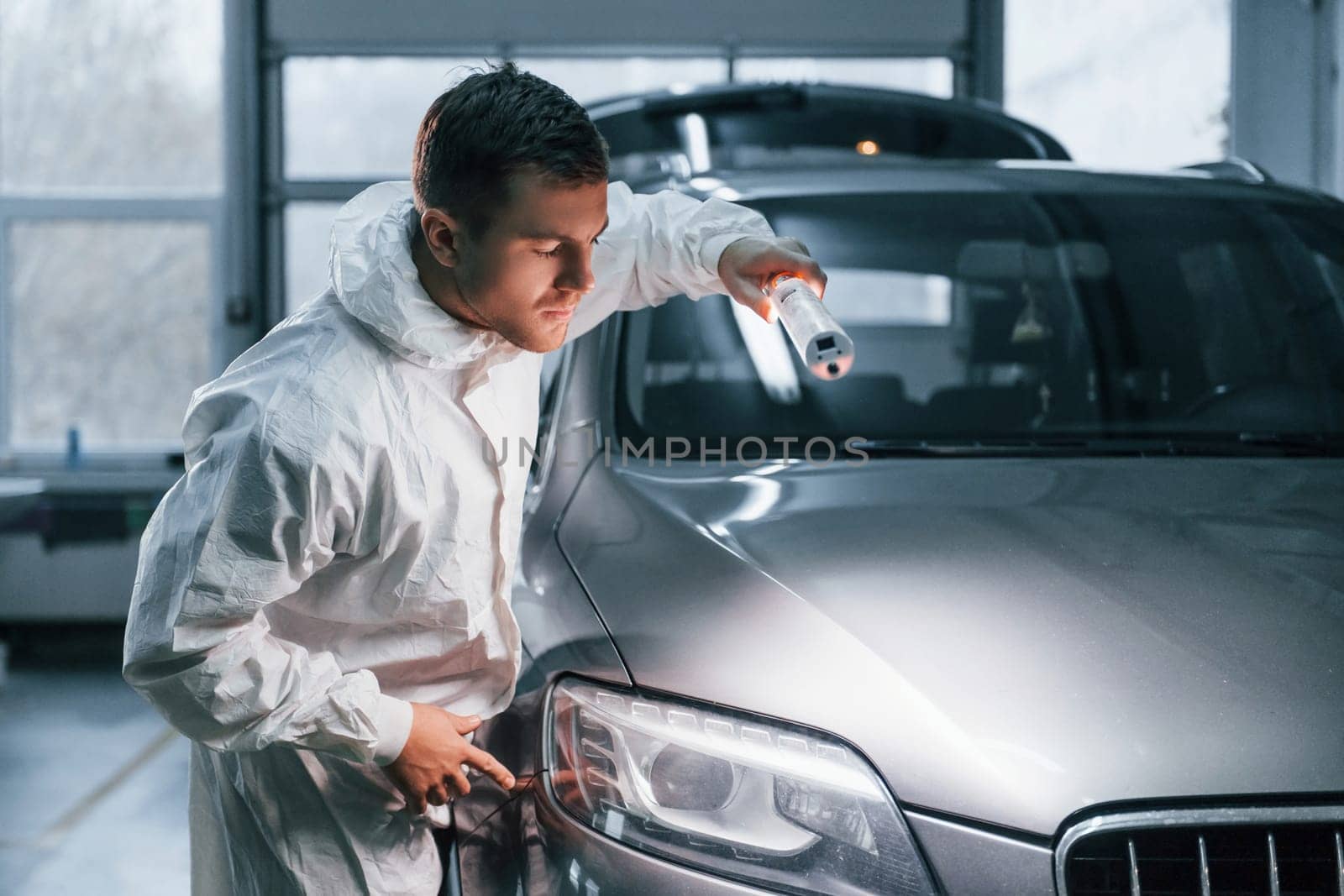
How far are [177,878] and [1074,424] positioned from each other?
2332 millimetres

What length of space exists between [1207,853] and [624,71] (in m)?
5.38

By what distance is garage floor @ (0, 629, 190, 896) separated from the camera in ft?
9.40

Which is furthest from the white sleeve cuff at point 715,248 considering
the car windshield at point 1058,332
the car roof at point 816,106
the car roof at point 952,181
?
the car roof at point 816,106

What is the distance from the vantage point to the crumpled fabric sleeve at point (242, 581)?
108 cm

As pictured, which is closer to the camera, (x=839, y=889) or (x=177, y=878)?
(x=839, y=889)

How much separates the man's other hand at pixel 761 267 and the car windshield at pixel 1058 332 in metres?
0.48

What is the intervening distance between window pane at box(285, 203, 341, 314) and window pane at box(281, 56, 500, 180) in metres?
0.17

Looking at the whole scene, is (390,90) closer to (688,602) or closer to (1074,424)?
(1074,424)

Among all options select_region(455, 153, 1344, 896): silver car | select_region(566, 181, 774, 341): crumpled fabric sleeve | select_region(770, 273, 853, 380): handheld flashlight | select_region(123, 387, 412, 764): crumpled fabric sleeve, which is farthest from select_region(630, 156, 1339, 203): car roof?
select_region(123, 387, 412, 764): crumpled fabric sleeve

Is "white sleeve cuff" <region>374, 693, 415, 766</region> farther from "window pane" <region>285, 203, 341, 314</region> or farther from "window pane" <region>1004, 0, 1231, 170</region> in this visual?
"window pane" <region>285, 203, 341, 314</region>

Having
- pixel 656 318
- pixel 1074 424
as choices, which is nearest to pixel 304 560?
pixel 656 318

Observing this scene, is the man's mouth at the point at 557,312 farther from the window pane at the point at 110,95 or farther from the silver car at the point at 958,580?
the window pane at the point at 110,95

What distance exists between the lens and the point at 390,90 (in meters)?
5.85

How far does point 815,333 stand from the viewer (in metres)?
1.06
